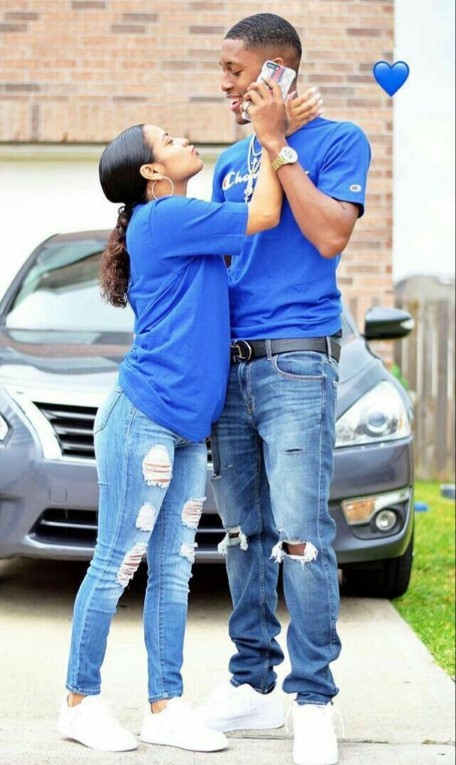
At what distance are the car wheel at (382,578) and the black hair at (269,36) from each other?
95.1 inches

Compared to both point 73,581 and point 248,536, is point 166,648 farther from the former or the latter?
point 73,581

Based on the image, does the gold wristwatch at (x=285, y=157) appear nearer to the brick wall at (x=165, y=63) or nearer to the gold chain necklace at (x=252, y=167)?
the gold chain necklace at (x=252, y=167)

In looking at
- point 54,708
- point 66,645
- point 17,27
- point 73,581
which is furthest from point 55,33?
point 54,708

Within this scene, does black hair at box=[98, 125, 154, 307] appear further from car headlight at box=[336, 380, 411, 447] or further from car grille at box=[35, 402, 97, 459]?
car headlight at box=[336, 380, 411, 447]

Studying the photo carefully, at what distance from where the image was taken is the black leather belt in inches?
119

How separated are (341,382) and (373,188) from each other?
349 centimetres

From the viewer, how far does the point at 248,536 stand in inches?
127

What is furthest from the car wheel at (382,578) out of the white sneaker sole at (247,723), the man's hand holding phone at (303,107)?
the man's hand holding phone at (303,107)

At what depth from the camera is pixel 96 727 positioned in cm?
301

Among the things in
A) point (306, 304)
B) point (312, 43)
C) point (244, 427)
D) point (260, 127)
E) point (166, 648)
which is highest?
point (312, 43)

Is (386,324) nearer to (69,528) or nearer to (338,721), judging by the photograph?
(69,528)

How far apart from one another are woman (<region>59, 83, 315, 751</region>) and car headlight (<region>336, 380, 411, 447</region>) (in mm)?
1512

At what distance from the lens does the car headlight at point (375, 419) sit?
14.9 feet

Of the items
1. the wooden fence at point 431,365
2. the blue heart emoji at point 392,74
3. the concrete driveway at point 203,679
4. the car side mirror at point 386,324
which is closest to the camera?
the blue heart emoji at point 392,74
